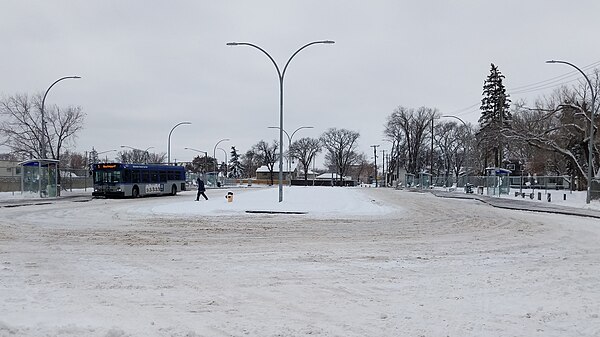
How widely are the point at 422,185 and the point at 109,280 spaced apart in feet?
247

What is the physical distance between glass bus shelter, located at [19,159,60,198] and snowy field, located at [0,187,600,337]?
27.0 m

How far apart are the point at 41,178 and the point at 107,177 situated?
Result: 636cm

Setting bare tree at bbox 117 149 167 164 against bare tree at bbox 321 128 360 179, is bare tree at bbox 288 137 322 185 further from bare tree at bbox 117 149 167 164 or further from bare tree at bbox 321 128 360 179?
bare tree at bbox 117 149 167 164

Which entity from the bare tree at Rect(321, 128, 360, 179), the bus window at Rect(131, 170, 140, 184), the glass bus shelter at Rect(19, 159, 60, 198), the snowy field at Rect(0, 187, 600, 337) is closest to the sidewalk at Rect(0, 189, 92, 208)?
the glass bus shelter at Rect(19, 159, 60, 198)

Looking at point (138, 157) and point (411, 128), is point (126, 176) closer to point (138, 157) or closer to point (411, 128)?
point (411, 128)

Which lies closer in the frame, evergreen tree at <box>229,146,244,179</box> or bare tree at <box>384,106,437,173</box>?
bare tree at <box>384,106,437,173</box>

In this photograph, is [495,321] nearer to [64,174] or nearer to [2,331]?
[2,331]

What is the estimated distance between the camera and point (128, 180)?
133 feet

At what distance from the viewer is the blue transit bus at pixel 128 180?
3978 cm

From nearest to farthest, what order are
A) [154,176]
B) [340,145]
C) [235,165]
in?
[154,176] → [340,145] → [235,165]

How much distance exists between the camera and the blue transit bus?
131ft

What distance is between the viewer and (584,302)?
7.29 meters

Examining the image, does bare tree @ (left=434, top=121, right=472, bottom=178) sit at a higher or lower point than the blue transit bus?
higher

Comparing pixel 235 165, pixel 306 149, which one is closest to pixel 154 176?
pixel 306 149
